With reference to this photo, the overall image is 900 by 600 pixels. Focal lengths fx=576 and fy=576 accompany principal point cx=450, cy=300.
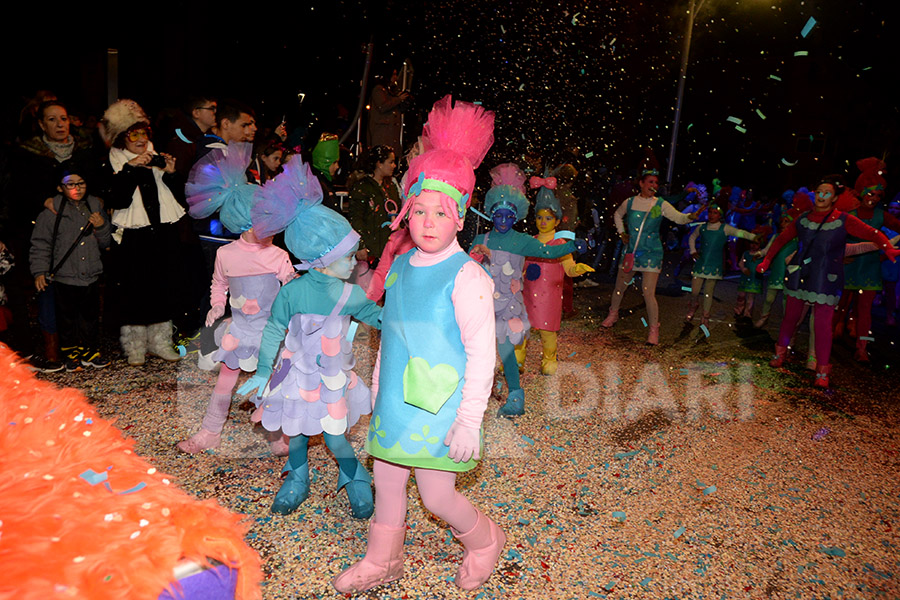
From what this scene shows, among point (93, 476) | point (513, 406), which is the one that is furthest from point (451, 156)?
point (513, 406)

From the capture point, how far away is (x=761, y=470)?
13.3 feet

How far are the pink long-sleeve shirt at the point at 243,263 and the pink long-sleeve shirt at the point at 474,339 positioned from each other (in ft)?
5.90

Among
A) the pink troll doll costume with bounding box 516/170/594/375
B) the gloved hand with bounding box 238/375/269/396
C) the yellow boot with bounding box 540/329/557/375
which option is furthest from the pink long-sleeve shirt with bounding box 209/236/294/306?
the yellow boot with bounding box 540/329/557/375

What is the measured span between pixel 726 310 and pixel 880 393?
3616 mm

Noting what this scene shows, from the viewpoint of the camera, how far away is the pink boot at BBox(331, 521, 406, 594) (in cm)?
257

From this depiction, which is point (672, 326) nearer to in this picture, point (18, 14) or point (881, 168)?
point (881, 168)

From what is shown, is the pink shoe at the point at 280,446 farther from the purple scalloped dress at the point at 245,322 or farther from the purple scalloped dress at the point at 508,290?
the purple scalloped dress at the point at 508,290

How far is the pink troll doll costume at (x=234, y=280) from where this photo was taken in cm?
361

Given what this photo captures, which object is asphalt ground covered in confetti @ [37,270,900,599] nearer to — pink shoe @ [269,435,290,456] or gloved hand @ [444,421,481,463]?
pink shoe @ [269,435,290,456]

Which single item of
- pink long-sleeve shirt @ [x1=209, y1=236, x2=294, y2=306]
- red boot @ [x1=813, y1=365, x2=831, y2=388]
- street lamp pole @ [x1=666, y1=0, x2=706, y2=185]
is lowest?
red boot @ [x1=813, y1=365, x2=831, y2=388]

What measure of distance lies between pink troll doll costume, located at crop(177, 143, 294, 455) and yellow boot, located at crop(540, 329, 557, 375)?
265 cm

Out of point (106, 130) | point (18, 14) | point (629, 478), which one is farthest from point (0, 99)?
point (629, 478)

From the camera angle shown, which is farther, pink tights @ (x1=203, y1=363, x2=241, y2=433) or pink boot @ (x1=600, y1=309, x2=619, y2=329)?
pink boot @ (x1=600, y1=309, x2=619, y2=329)

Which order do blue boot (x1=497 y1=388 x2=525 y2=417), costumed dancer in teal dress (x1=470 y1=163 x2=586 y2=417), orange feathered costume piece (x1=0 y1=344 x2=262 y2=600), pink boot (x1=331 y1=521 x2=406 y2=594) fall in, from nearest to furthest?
orange feathered costume piece (x1=0 y1=344 x2=262 y2=600), pink boot (x1=331 y1=521 x2=406 y2=594), costumed dancer in teal dress (x1=470 y1=163 x2=586 y2=417), blue boot (x1=497 y1=388 x2=525 y2=417)
